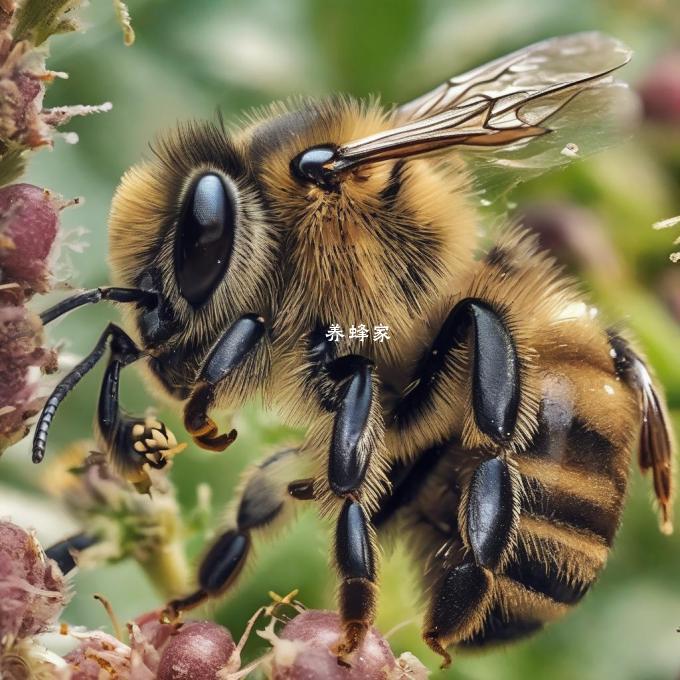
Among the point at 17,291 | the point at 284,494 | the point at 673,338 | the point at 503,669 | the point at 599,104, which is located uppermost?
the point at 17,291

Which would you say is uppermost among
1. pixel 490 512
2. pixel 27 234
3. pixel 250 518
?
pixel 27 234

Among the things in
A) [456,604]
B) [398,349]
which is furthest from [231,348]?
[456,604]

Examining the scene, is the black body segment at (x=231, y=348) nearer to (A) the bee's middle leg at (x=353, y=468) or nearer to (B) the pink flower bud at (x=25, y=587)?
(A) the bee's middle leg at (x=353, y=468)

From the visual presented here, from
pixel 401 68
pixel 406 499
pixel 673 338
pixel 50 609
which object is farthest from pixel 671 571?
pixel 50 609

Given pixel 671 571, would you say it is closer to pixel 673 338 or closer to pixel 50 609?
pixel 673 338

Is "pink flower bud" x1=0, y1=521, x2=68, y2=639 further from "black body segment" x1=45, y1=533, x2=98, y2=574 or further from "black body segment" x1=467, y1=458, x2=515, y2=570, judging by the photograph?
"black body segment" x1=467, y1=458, x2=515, y2=570

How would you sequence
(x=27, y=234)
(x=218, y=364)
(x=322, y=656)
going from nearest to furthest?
1. (x=27, y=234)
2. (x=322, y=656)
3. (x=218, y=364)

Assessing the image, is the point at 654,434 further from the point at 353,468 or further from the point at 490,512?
the point at 353,468

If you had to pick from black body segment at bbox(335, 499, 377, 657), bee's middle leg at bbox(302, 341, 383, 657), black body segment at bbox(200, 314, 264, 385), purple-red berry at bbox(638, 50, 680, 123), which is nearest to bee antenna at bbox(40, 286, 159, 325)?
black body segment at bbox(200, 314, 264, 385)
